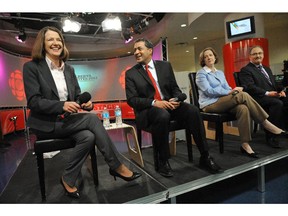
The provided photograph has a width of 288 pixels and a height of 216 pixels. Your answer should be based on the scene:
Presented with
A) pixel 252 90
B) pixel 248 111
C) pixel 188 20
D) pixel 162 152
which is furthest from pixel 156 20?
pixel 162 152

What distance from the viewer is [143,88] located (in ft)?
7.36

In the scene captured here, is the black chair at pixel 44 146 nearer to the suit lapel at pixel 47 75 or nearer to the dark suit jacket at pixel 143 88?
the suit lapel at pixel 47 75

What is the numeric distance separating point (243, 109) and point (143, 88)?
3.90ft

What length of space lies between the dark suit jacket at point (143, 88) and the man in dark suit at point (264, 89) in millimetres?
1243

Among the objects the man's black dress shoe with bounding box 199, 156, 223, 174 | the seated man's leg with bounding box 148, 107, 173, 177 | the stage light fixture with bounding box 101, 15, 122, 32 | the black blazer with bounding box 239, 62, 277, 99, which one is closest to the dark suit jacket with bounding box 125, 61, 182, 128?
the seated man's leg with bounding box 148, 107, 173, 177

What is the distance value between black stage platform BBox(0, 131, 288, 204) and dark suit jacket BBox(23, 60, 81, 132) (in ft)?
2.13

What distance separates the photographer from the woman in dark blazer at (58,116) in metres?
1.66

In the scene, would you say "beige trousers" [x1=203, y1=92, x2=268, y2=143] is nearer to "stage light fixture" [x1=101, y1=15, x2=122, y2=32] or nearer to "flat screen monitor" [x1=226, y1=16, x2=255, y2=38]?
"flat screen monitor" [x1=226, y1=16, x2=255, y2=38]

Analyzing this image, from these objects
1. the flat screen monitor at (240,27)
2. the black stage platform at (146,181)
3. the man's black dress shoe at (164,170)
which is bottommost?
the black stage platform at (146,181)

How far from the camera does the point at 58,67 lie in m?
1.90

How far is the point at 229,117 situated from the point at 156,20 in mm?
5987

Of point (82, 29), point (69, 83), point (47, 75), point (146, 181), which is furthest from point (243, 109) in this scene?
point (82, 29)

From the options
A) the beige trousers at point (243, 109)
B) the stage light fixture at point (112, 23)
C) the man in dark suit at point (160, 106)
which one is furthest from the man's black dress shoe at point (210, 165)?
the stage light fixture at point (112, 23)

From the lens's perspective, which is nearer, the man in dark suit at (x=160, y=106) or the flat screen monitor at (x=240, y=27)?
the man in dark suit at (x=160, y=106)
